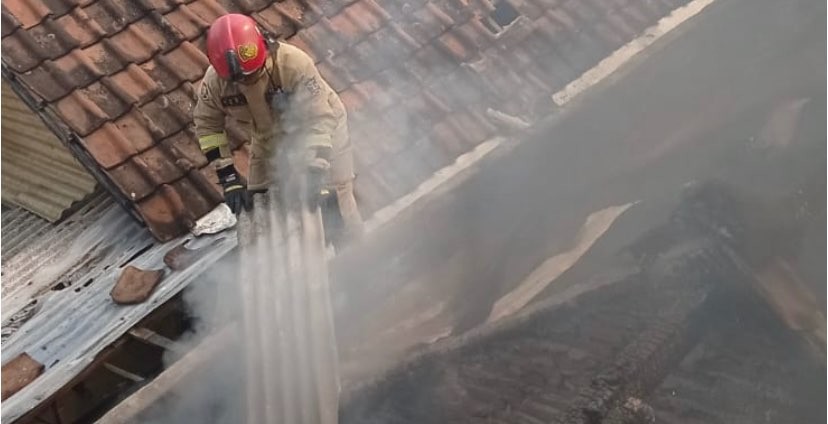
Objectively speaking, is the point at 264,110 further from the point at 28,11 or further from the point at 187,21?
the point at 28,11

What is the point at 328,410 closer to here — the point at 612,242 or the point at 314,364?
the point at 314,364

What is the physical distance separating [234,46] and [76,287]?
206cm

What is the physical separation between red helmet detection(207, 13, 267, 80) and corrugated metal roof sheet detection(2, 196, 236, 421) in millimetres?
1184

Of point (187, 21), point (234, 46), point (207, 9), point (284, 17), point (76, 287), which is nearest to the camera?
point (234, 46)

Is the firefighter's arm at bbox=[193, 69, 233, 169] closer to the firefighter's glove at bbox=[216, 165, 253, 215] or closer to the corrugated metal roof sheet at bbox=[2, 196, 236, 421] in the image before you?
the firefighter's glove at bbox=[216, 165, 253, 215]

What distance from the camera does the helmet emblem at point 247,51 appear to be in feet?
16.6

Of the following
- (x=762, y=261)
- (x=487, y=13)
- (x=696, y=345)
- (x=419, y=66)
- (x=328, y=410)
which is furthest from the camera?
(x=487, y=13)

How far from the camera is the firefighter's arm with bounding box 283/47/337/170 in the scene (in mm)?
5355

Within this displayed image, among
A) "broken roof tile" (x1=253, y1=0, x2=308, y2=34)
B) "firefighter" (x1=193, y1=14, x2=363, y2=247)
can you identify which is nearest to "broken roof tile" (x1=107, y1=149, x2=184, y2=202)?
"firefighter" (x1=193, y1=14, x2=363, y2=247)

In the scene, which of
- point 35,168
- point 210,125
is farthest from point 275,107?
point 35,168

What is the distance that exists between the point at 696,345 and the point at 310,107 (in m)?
3.02

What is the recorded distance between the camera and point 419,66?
698 centimetres

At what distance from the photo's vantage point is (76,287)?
579 centimetres

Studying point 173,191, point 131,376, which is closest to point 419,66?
point 173,191
